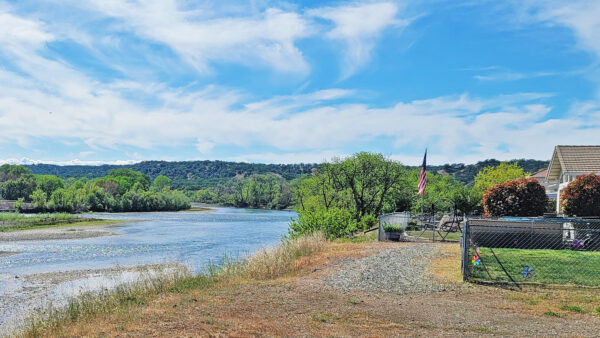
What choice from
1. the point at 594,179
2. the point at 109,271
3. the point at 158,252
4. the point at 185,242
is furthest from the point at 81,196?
the point at 594,179

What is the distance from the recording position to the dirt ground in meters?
7.84

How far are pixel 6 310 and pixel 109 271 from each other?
830 cm

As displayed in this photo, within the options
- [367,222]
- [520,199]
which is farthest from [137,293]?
[367,222]

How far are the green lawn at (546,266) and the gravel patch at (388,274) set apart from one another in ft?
4.86

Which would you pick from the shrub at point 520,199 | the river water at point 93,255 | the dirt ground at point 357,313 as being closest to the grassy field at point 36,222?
the river water at point 93,255

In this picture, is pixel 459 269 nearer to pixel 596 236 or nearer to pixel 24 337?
pixel 596 236

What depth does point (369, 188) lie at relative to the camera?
4009 cm

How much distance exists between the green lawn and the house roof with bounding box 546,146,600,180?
13.3 metres

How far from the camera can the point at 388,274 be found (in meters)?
13.5

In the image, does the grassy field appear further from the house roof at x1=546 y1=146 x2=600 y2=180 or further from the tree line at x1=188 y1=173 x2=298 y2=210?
the tree line at x1=188 y1=173 x2=298 y2=210

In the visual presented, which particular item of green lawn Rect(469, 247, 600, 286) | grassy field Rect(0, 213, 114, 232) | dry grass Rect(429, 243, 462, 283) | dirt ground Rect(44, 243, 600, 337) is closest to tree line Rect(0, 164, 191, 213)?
grassy field Rect(0, 213, 114, 232)

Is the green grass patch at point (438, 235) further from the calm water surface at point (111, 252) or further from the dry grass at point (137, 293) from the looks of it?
the calm water surface at point (111, 252)

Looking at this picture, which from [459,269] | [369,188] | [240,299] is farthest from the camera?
[369,188]

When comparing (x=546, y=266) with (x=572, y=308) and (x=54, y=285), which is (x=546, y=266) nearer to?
(x=572, y=308)
